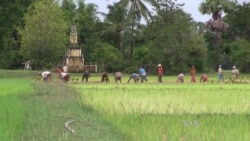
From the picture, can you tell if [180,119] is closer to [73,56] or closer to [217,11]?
[73,56]

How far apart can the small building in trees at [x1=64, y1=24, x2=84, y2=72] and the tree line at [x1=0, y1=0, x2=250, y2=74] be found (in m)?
1.07

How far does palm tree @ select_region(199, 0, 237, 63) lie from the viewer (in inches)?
2029

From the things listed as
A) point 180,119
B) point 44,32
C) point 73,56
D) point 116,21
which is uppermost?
point 116,21

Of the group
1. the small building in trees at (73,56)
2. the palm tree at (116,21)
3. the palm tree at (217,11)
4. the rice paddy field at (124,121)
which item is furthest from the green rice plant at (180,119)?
the palm tree at (116,21)

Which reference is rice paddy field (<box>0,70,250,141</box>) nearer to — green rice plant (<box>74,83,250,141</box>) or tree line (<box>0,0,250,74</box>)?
green rice plant (<box>74,83,250,141</box>)

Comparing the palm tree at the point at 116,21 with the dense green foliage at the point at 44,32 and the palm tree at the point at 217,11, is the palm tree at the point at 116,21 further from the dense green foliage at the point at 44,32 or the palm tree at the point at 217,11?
the dense green foliage at the point at 44,32

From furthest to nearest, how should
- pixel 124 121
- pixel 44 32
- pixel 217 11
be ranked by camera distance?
1. pixel 217 11
2. pixel 44 32
3. pixel 124 121

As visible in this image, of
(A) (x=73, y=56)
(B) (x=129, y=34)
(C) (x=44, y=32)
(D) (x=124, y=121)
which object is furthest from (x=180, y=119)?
(B) (x=129, y=34)

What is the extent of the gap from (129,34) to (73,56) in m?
9.89

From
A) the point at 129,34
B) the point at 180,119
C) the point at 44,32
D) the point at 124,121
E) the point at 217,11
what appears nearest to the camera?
the point at 124,121

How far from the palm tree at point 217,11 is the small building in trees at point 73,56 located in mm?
13747

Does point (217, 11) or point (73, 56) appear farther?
point (217, 11)

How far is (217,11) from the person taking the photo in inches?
2126

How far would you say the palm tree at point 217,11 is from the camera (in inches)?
2029
